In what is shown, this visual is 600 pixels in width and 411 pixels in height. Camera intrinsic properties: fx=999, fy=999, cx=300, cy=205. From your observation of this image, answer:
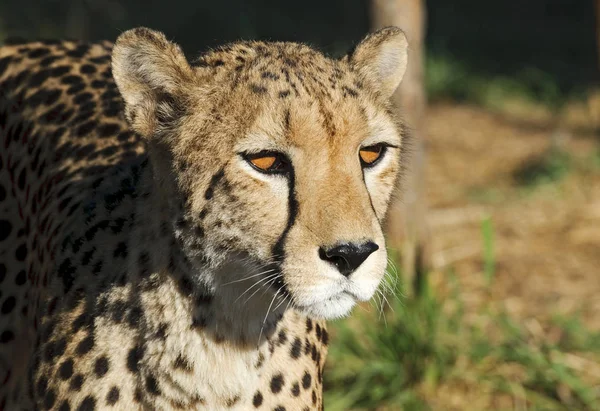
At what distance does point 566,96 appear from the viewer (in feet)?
25.4

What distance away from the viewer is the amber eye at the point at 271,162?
2268 millimetres

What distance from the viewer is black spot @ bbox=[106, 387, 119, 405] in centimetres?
246

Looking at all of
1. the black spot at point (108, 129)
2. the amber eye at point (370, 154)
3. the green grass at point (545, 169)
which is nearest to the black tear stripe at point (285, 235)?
the amber eye at point (370, 154)

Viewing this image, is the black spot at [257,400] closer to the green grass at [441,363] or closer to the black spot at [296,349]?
the black spot at [296,349]

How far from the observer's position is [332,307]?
225 centimetres

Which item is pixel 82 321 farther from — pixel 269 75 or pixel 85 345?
pixel 269 75

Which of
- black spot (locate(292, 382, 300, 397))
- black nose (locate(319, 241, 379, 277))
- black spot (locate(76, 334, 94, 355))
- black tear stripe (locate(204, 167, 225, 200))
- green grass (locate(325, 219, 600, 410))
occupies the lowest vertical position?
green grass (locate(325, 219, 600, 410))

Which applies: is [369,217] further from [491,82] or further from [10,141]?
[491,82]

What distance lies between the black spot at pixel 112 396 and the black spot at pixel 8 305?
0.80 m

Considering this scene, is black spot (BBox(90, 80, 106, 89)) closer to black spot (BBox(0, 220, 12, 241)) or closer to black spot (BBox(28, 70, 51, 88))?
black spot (BBox(28, 70, 51, 88))

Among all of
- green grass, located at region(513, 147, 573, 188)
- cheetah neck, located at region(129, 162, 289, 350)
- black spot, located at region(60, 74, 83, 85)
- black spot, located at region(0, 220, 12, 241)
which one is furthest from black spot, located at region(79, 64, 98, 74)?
green grass, located at region(513, 147, 573, 188)

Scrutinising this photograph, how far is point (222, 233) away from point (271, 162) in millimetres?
206

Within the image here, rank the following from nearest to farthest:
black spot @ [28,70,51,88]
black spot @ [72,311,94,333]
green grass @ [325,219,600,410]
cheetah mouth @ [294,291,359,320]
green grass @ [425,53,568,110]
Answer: cheetah mouth @ [294,291,359,320] < black spot @ [72,311,94,333] < black spot @ [28,70,51,88] < green grass @ [325,219,600,410] < green grass @ [425,53,568,110]

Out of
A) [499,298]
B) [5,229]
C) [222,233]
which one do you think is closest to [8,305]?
[5,229]
